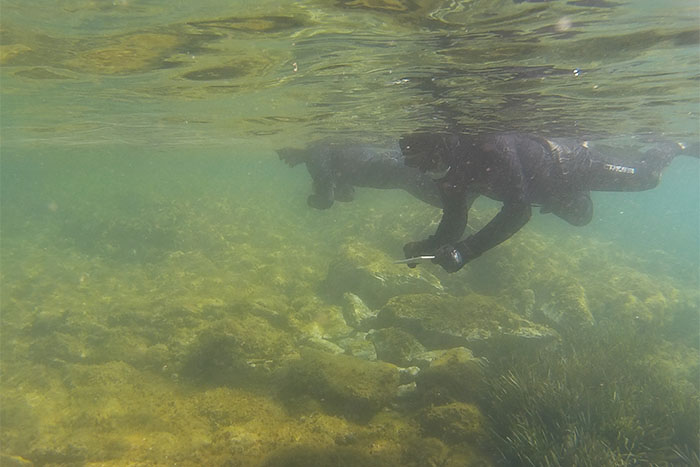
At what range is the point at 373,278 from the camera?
1354 centimetres

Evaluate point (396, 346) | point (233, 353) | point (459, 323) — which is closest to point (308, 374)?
point (233, 353)

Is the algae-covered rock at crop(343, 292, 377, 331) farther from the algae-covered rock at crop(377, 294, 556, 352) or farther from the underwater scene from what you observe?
the algae-covered rock at crop(377, 294, 556, 352)

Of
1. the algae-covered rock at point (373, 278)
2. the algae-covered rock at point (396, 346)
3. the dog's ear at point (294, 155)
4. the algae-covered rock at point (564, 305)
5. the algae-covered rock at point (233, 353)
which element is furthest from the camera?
the dog's ear at point (294, 155)

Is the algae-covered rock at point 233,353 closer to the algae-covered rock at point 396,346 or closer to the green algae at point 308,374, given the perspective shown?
the green algae at point 308,374

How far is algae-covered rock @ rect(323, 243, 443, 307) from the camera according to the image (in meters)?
13.3

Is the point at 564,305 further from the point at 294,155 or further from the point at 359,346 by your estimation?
the point at 294,155

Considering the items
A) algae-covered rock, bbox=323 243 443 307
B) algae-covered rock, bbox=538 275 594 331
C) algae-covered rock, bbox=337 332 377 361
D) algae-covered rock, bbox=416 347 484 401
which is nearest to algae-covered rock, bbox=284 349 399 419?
algae-covered rock, bbox=416 347 484 401

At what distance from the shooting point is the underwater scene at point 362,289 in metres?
6.35

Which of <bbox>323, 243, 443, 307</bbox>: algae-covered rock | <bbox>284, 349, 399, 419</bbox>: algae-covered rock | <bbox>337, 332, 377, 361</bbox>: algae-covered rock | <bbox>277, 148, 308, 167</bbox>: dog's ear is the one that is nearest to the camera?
<bbox>284, 349, 399, 419</bbox>: algae-covered rock

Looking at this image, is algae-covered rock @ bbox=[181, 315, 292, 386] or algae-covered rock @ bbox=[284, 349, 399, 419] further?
algae-covered rock @ bbox=[181, 315, 292, 386]

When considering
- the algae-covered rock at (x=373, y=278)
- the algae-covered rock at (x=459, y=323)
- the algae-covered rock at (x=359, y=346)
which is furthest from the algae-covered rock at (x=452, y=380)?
the algae-covered rock at (x=373, y=278)

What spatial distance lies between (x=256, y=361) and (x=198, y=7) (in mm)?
7155

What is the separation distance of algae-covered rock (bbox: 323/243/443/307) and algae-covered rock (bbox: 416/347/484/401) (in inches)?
216

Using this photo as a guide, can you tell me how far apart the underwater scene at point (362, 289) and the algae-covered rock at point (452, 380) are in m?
0.04
